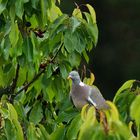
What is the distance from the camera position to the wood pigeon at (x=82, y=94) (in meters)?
3.19

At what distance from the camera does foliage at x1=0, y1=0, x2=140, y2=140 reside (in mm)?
3251

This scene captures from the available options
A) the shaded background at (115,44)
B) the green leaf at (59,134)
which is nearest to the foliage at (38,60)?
the green leaf at (59,134)

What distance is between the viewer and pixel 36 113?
3744 mm

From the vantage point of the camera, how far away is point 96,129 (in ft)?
7.48

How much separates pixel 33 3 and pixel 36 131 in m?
0.54

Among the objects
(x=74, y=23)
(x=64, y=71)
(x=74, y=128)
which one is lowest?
(x=64, y=71)

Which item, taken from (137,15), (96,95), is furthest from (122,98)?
(137,15)

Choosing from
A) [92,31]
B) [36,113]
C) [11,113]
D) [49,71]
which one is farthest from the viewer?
[36,113]

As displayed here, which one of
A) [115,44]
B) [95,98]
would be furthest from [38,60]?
[115,44]

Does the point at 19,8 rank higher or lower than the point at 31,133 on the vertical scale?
higher

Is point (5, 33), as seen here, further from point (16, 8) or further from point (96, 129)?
point (96, 129)

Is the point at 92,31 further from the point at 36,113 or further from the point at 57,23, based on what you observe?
the point at 36,113

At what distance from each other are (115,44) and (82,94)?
10.8 metres

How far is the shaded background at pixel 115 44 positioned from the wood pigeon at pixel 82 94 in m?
8.61
